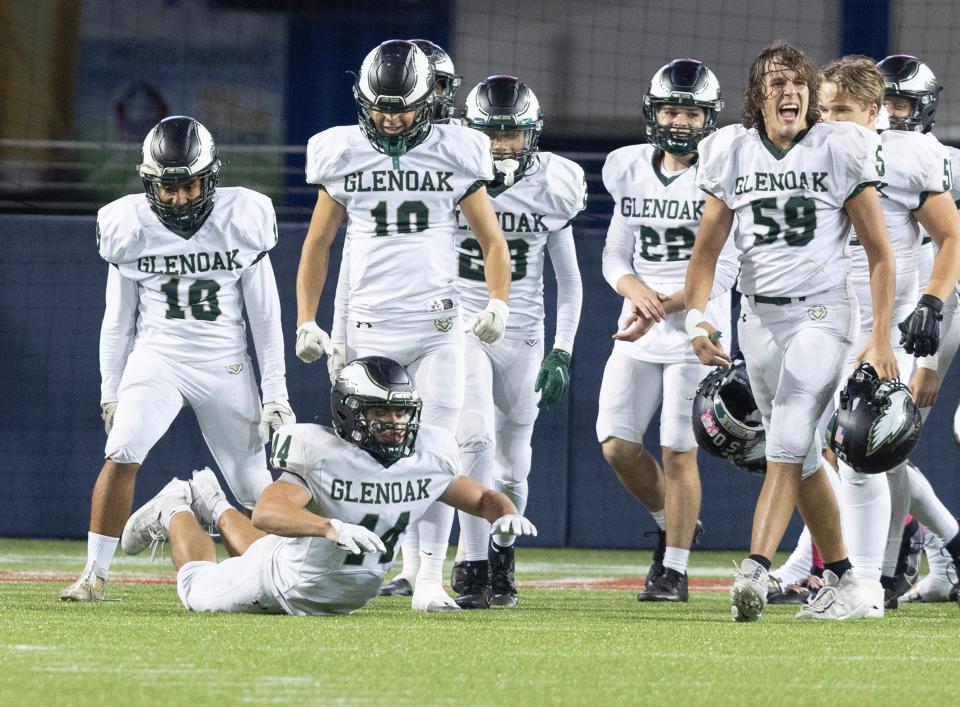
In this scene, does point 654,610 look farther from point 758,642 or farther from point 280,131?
point 280,131

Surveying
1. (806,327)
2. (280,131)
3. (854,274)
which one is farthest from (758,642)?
(280,131)

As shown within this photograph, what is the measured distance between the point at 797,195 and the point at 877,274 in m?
0.34

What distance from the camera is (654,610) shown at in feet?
18.3

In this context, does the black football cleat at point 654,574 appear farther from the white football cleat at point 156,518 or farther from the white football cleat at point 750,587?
the white football cleat at point 156,518

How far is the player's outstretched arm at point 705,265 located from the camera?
17.2 ft

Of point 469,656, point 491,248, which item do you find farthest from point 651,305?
point 469,656

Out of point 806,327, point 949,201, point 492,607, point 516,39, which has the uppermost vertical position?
point 516,39

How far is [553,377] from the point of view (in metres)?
6.01

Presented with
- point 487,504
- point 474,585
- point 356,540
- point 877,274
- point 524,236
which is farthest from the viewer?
point 524,236

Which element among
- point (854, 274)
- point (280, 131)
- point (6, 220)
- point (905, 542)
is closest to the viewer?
point (854, 274)

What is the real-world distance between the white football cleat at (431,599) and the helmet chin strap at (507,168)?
1545 mm

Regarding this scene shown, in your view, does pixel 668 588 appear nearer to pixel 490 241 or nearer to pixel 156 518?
pixel 490 241

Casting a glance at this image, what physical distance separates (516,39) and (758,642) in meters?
11.2

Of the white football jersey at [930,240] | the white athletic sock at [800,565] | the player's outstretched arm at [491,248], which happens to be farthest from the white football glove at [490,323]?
the white athletic sock at [800,565]
